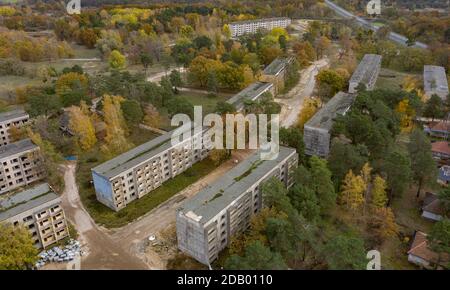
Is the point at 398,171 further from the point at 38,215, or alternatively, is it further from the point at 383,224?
the point at 38,215

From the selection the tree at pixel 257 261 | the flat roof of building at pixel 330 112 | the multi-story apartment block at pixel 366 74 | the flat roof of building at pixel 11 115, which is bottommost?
the tree at pixel 257 261

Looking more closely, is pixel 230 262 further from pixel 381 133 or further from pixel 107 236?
pixel 381 133

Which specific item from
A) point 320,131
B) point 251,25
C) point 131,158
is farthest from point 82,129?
point 251,25

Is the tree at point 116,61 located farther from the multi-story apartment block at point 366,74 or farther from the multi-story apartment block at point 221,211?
the multi-story apartment block at point 221,211

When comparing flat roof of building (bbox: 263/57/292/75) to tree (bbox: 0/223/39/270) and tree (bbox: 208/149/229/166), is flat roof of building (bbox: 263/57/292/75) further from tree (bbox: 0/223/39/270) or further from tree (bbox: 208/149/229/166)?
tree (bbox: 0/223/39/270)

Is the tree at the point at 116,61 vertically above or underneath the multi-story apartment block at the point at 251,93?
above

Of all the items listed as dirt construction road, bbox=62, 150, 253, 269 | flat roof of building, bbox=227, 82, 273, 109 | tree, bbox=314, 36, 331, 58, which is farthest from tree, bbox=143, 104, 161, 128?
tree, bbox=314, 36, 331, 58

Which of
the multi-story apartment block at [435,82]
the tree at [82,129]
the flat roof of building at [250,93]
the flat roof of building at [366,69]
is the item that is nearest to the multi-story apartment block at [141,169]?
the tree at [82,129]
